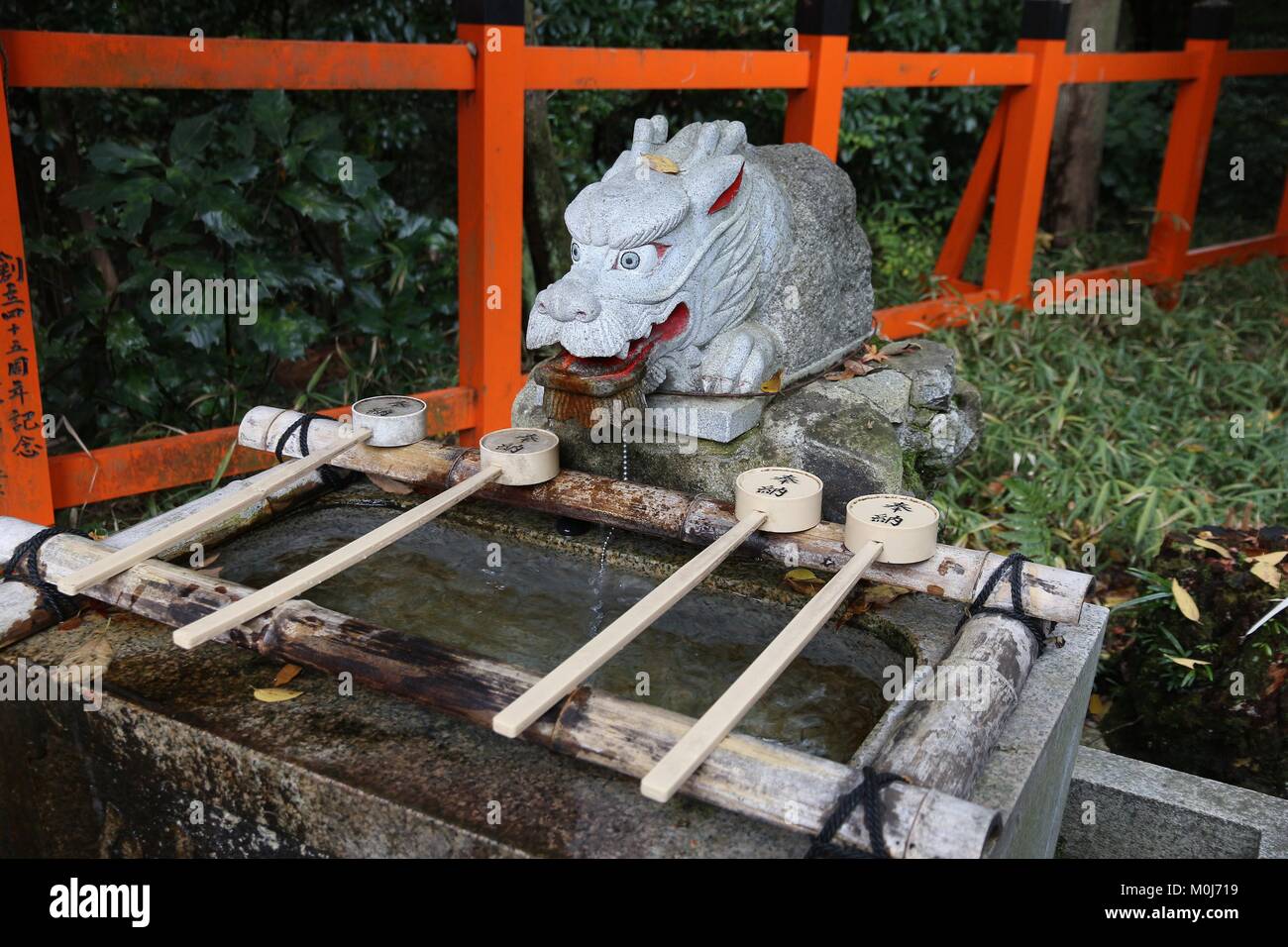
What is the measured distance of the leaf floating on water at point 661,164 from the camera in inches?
100

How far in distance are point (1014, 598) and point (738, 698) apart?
2.53 ft

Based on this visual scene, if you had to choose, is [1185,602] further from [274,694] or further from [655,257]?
[274,694]

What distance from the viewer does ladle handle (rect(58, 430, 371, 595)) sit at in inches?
85.0

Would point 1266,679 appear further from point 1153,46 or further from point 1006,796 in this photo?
point 1153,46

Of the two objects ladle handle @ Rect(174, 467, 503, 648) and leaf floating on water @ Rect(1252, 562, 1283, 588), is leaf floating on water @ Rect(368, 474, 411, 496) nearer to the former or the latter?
ladle handle @ Rect(174, 467, 503, 648)

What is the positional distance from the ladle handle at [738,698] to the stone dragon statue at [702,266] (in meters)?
0.74

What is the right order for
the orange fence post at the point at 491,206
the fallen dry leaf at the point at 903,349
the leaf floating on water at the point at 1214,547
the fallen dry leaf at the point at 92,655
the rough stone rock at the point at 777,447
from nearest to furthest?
the fallen dry leaf at the point at 92,655, the rough stone rock at the point at 777,447, the leaf floating on water at the point at 1214,547, the fallen dry leaf at the point at 903,349, the orange fence post at the point at 491,206

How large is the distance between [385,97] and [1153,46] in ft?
23.5

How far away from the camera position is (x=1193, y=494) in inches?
159

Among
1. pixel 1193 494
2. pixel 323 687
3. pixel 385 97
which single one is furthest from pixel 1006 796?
pixel 385 97

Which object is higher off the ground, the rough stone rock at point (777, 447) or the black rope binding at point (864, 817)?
the rough stone rock at point (777, 447)

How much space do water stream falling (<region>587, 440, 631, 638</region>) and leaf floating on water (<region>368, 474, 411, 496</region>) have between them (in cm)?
58

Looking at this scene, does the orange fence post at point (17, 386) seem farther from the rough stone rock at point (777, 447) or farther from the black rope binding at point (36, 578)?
the rough stone rock at point (777, 447)

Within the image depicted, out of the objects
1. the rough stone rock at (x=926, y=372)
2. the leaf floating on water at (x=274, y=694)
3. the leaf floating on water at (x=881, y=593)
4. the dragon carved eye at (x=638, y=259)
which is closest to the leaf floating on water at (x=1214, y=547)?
the rough stone rock at (x=926, y=372)
